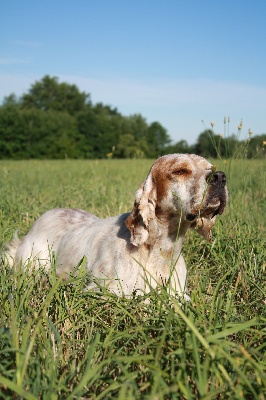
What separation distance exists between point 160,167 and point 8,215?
2.61 metres

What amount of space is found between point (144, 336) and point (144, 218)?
1.32 m

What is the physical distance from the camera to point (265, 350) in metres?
2.00

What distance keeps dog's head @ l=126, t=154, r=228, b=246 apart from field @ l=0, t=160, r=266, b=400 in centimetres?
49

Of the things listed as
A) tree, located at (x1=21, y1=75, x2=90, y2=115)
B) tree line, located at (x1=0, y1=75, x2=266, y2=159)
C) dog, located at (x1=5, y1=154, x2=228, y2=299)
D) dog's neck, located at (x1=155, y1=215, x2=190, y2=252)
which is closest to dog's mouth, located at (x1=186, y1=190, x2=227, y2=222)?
dog, located at (x1=5, y1=154, x2=228, y2=299)

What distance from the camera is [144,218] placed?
3057 mm

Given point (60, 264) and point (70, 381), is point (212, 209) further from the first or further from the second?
point (70, 381)

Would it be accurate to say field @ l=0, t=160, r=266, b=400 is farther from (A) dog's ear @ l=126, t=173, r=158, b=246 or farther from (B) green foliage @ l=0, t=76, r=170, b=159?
(B) green foliage @ l=0, t=76, r=170, b=159

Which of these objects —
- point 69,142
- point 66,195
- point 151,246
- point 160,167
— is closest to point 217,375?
point 151,246

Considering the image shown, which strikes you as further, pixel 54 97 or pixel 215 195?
pixel 54 97

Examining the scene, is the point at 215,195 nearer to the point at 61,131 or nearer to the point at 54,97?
the point at 61,131

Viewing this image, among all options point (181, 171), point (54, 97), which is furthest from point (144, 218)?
point (54, 97)

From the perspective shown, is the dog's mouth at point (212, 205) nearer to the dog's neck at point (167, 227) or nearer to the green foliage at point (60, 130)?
the dog's neck at point (167, 227)

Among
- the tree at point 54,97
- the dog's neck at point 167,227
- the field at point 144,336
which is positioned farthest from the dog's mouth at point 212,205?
the tree at point 54,97

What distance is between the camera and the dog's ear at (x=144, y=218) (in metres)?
3.07
